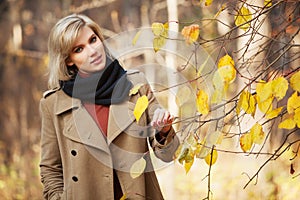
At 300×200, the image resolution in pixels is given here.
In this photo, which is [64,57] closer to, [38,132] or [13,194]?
[13,194]

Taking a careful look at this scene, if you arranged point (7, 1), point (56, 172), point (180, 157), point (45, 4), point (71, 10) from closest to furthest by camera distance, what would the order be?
point (180, 157) → point (56, 172) → point (71, 10) → point (7, 1) → point (45, 4)

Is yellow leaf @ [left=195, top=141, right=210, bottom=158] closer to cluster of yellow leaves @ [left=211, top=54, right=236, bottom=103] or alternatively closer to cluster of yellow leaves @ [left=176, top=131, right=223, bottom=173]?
cluster of yellow leaves @ [left=176, top=131, right=223, bottom=173]

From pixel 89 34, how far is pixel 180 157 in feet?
2.77

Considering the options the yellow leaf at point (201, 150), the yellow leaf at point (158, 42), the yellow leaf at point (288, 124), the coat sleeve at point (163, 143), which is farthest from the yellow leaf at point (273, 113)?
the coat sleeve at point (163, 143)

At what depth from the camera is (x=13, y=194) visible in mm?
7742

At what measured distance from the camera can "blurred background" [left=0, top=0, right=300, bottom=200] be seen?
7.24 meters

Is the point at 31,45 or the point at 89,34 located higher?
the point at 31,45

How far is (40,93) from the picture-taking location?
38.2ft

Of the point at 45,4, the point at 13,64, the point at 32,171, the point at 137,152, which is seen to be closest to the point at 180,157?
the point at 137,152

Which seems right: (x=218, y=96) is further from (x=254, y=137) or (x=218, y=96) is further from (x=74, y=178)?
(x=74, y=178)

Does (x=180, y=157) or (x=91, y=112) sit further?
(x=91, y=112)

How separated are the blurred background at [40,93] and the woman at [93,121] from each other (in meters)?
3.52

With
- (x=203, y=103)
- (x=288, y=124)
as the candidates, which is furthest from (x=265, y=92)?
(x=288, y=124)

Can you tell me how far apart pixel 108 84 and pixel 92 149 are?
30 centimetres
